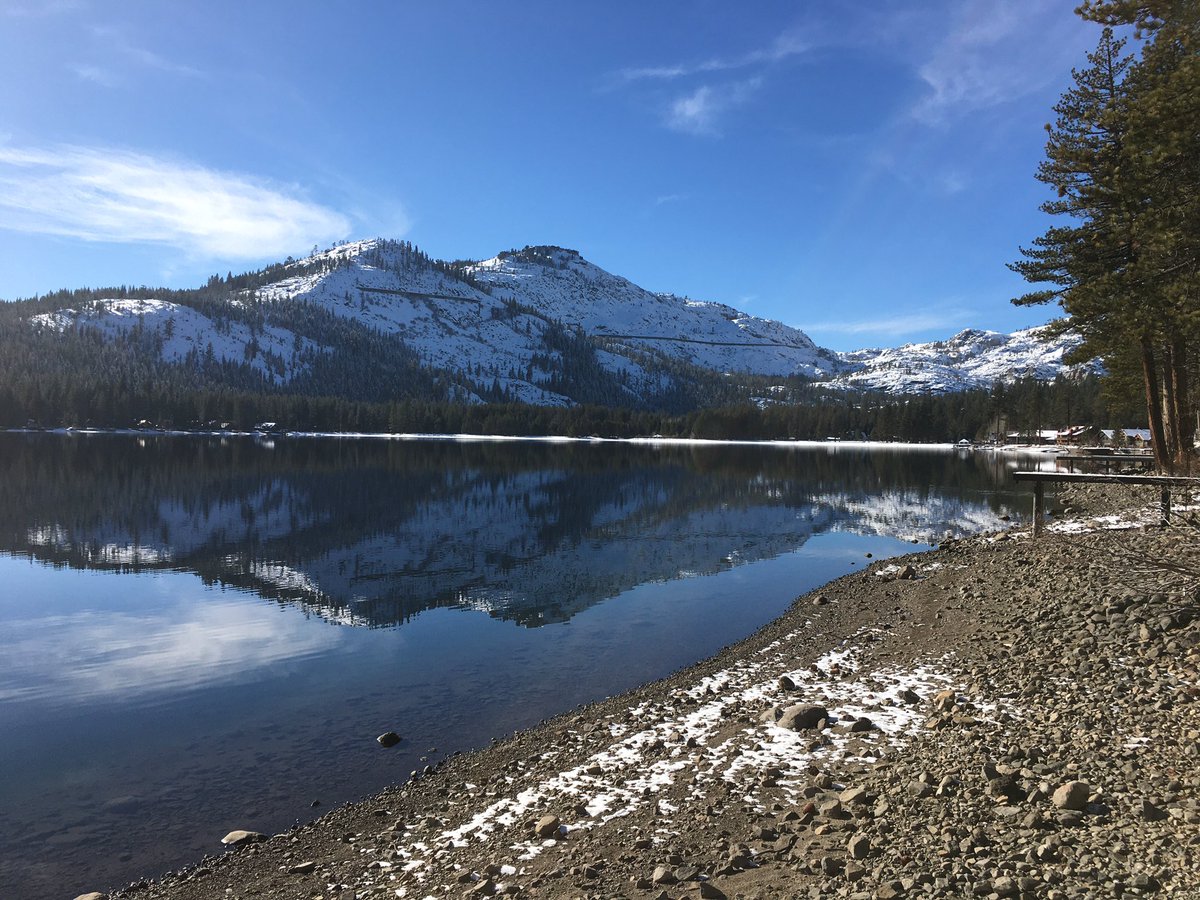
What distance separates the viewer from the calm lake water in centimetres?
1364

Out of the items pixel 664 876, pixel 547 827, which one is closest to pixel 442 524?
pixel 547 827

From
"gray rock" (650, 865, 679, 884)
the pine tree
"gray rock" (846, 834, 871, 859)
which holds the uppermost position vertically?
the pine tree

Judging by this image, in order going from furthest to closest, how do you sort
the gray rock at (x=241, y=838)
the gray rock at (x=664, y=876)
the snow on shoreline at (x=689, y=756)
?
the gray rock at (x=241, y=838)
the snow on shoreline at (x=689, y=756)
the gray rock at (x=664, y=876)

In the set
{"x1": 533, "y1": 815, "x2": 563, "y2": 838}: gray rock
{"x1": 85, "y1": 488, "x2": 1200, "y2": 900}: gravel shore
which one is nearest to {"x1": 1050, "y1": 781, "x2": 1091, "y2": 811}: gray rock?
{"x1": 85, "y1": 488, "x2": 1200, "y2": 900}: gravel shore

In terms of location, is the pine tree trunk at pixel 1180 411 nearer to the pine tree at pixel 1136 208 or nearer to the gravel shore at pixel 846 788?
the pine tree at pixel 1136 208

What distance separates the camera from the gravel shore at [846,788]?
7.25m

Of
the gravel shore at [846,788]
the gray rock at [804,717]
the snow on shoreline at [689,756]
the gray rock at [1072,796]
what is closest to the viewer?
the gravel shore at [846,788]

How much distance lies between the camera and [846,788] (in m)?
9.82

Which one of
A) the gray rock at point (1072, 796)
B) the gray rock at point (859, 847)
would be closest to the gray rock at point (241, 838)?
the gray rock at point (859, 847)

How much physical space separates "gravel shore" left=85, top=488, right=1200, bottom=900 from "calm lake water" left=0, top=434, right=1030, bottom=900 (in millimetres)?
2057

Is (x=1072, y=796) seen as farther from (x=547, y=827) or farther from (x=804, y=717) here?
(x=547, y=827)

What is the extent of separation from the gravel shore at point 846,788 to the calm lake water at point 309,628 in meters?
2.06

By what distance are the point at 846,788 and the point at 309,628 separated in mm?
20549

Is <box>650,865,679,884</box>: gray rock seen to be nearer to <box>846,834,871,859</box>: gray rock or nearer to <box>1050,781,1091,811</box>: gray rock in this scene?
<box>846,834,871,859</box>: gray rock
